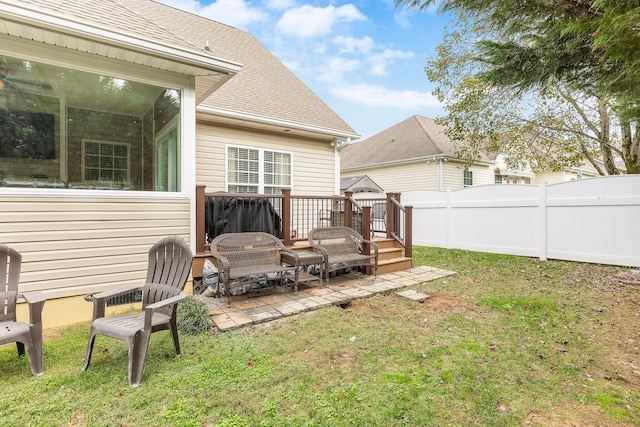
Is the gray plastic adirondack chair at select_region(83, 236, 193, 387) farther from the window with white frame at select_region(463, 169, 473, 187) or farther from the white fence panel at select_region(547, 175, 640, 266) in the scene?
the window with white frame at select_region(463, 169, 473, 187)

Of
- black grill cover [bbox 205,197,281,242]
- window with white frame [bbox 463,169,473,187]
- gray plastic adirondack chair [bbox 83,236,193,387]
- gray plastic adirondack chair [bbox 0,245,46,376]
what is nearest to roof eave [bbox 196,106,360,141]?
black grill cover [bbox 205,197,281,242]

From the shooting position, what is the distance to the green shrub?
11.7 feet

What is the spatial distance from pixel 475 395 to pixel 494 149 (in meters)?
11.5

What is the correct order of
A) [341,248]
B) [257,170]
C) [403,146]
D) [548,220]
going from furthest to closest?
[403,146], [257,170], [548,220], [341,248]

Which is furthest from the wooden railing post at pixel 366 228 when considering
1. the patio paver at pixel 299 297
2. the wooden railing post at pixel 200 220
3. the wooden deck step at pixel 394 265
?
the wooden railing post at pixel 200 220

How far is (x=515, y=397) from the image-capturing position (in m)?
2.41

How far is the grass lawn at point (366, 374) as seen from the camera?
2195mm

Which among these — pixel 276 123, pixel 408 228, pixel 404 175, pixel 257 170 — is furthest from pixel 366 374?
pixel 404 175

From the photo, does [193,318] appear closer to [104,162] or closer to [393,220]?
[104,162]

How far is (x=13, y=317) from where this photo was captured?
293 centimetres

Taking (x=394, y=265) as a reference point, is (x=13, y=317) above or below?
above

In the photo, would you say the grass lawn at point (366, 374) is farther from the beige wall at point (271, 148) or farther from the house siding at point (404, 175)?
the house siding at point (404, 175)

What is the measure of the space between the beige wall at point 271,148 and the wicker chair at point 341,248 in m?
2.66

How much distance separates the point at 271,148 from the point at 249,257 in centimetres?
383
